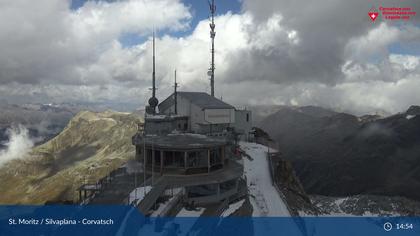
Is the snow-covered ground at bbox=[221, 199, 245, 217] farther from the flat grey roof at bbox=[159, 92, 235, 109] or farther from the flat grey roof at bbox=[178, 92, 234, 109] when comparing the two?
the flat grey roof at bbox=[178, 92, 234, 109]

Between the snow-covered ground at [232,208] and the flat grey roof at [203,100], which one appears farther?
the flat grey roof at [203,100]

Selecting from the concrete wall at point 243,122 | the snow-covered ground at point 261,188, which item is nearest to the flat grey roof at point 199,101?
the concrete wall at point 243,122

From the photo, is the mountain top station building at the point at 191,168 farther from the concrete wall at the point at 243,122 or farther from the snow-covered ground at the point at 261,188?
the concrete wall at the point at 243,122

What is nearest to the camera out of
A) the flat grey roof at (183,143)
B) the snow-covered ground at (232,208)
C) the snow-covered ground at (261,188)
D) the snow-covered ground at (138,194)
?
the snow-covered ground at (138,194)

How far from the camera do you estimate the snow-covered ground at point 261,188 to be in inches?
1507

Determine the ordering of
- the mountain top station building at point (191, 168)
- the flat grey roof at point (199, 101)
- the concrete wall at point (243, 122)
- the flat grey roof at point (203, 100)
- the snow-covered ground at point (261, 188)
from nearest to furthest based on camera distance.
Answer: the mountain top station building at point (191, 168), the snow-covered ground at point (261, 188), the flat grey roof at point (203, 100), the flat grey roof at point (199, 101), the concrete wall at point (243, 122)

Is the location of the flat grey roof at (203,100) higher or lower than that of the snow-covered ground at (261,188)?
higher

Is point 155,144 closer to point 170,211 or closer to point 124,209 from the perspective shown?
point 170,211

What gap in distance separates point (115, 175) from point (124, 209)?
38.0ft

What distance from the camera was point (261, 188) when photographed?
45.8m

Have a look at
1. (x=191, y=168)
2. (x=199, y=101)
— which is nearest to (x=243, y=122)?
(x=199, y=101)

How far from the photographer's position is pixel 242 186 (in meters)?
41.9

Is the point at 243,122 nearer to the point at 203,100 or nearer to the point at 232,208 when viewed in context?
the point at 203,100

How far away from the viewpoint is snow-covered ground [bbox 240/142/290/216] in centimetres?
3828
